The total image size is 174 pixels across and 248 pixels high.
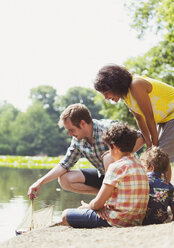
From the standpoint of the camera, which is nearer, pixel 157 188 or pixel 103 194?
pixel 103 194

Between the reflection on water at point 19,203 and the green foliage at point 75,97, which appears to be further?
the green foliage at point 75,97

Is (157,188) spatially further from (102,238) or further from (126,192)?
(102,238)

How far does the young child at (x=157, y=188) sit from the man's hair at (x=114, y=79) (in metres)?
0.55

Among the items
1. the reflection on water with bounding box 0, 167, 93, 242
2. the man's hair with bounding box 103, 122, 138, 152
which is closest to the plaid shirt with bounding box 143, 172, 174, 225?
the man's hair with bounding box 103, 122, 138, 152

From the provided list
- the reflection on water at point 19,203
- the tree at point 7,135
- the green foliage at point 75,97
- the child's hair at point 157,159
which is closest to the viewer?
the child's hair at point 157,159

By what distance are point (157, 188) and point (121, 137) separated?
533mm

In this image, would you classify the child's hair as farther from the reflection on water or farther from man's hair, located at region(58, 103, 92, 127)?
the reflection on water

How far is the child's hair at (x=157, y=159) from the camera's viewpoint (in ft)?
10.0

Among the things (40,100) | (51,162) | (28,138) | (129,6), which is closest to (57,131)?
(28,138)

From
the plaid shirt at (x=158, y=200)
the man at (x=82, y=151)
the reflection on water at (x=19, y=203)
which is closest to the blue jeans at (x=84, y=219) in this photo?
the plaid shirt at (x=158, y=200)

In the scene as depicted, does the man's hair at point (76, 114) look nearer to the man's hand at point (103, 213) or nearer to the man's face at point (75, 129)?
the man's face at point (75, 129)

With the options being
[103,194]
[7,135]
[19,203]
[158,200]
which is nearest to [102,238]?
[103,194]

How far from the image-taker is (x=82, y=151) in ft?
12.2

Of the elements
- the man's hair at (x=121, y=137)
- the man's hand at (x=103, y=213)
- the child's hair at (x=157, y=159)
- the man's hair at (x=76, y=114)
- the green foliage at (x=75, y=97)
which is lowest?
the man's hand at (x=103, y=213)
